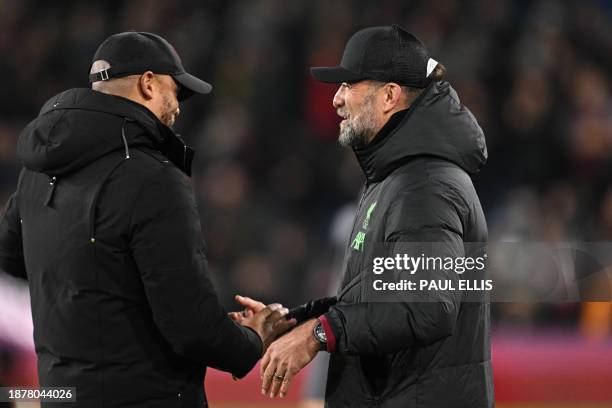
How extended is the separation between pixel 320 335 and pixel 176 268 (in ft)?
1.65

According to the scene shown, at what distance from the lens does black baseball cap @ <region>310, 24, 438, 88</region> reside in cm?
334

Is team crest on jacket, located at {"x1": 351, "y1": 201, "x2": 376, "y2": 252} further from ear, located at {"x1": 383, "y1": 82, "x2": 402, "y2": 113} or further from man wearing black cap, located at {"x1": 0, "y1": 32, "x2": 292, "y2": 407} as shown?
man wearing black cap, located at {"x1": 0, "y1": 32, "x2": 292, "y2": 407}

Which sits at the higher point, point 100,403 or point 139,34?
point 139,34

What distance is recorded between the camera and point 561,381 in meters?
6.46

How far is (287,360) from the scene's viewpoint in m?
3.05

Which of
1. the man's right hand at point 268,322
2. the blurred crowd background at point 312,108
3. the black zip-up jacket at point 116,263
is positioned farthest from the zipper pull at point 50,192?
the blurred crowd background at point 312,108

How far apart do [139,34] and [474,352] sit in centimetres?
156

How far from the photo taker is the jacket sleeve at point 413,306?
2.89 metres

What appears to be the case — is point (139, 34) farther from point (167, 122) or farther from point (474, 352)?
point (474, 352)

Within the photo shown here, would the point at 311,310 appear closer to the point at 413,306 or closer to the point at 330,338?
the point at 330,338

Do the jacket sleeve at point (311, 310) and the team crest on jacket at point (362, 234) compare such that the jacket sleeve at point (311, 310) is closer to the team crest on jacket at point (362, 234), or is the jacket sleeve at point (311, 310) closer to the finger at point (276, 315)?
the finger at point (276, 315)

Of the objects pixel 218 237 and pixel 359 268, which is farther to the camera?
pixel 218 237

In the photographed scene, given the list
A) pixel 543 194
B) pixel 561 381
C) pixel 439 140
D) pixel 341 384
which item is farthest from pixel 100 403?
pixel 543 194

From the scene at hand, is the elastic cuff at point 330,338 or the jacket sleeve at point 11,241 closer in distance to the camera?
the elastic cuff at point 330,338
